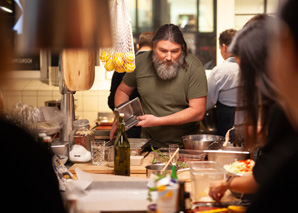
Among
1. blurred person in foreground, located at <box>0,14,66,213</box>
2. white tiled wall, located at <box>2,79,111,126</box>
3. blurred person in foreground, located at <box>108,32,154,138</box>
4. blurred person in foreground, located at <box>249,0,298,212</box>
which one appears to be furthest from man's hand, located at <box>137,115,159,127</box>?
white tiled wall, located at <box>2,79,111,126</box>

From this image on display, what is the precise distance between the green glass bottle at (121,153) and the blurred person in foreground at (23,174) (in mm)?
1549

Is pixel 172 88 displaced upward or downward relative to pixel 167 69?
downward

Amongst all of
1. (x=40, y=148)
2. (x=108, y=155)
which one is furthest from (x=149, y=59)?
(x=40, y=148)

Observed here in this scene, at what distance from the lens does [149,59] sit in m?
3.70

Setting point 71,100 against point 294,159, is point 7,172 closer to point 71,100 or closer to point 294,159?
point 294,159

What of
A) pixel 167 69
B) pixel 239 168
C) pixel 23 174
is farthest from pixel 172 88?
pixel 23 174

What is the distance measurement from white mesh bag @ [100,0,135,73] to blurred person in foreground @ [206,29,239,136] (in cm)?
172

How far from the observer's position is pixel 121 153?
8.41 ft

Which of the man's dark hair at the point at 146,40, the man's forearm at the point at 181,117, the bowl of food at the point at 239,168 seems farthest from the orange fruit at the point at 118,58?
the man's dark hair at the point at 146,40

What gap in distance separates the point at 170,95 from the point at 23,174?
2661mm

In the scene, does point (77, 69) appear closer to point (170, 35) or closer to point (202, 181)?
point (170, 35)

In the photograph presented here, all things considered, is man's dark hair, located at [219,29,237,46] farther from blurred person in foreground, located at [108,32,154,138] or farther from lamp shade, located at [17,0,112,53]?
lamp shade, located at [17,0,112,53]

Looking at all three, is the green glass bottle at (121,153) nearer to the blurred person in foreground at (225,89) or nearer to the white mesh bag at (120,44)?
the white mesh bag at (120,44)

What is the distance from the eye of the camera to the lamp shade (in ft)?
3.42
